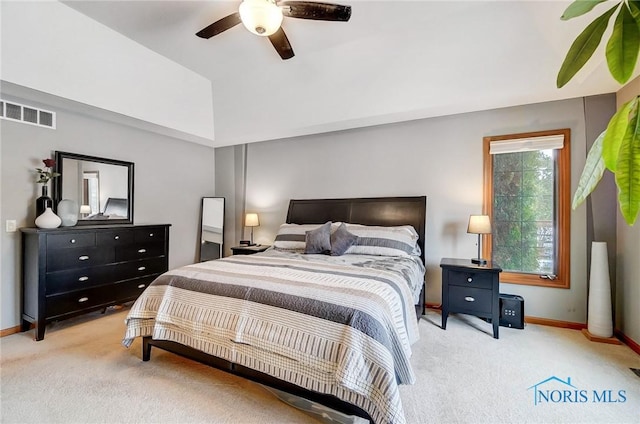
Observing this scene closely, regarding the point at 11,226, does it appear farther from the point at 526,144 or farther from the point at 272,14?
the point at 526,144

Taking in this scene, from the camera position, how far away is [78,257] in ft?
10.0

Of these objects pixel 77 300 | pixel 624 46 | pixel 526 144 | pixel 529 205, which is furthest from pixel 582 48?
pixel 77 300

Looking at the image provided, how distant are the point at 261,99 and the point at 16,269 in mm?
3325

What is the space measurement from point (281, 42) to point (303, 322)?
2162 millimetres

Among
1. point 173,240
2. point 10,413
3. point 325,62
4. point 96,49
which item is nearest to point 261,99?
point 325,62

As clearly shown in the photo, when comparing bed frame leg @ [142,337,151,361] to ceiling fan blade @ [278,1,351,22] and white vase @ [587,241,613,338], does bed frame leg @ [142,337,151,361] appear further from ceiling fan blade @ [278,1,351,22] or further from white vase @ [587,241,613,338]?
white vase @ [587,241,613,338]

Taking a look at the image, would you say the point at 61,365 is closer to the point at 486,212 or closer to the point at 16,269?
the point at 16,269

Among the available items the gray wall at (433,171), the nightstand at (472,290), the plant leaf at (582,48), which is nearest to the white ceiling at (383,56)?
the gray wall at (433,171)

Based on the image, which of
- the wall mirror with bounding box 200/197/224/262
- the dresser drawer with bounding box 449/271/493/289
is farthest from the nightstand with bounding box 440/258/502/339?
the wall mirror with bounding box 200/197/224/262

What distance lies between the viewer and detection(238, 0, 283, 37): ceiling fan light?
183 centimetres

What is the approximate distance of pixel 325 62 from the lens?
3271mm

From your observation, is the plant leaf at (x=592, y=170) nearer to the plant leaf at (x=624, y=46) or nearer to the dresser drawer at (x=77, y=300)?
the plant leaf at (x=624, y=46)

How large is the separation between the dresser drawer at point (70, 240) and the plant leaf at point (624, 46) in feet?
13.2

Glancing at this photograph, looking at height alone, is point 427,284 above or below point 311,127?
below
